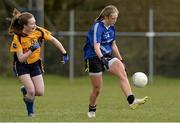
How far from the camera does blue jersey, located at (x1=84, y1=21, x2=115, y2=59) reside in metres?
11.7

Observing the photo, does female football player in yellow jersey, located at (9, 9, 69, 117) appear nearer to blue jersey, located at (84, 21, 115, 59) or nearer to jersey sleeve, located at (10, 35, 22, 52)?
jersey sleeve, located at (10, 35, 22, 52)

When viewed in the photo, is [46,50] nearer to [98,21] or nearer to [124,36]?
[124,36]

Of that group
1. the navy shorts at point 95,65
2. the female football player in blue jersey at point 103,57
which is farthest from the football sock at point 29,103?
the navy shorts at point 95,65

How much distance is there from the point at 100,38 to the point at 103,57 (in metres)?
0.36

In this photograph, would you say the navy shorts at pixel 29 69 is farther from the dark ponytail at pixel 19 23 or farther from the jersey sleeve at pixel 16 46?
the dark ponytail at pixel 19 23

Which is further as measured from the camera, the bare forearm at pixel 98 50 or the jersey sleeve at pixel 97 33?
the jersey sleeve at pixel 97 33

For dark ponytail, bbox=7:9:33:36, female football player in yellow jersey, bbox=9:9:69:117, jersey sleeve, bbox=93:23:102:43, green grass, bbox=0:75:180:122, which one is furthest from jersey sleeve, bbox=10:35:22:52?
jersey sleeve, bbox=93:23:102:43

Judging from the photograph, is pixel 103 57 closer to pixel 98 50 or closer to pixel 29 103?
pixel 98 50

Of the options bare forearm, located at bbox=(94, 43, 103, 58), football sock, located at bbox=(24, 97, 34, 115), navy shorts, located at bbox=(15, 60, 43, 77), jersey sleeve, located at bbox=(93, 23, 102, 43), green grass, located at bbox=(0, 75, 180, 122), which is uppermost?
jersey sleeve, located at bbox=(93, 23, 102, 43)

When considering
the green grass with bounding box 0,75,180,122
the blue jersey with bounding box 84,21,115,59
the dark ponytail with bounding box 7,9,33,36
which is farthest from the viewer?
the blue jersey with bounding box 84,21,115,59

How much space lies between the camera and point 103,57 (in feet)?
37.8

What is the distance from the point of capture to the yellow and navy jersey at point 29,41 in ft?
38.1

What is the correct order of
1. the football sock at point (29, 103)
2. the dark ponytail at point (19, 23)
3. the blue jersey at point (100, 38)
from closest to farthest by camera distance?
1. the dark ponytail at point (19, 23)
2. the blue jersey at point (100, 38)
3. the football sock at point (29, 103)

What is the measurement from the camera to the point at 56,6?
102 ft
